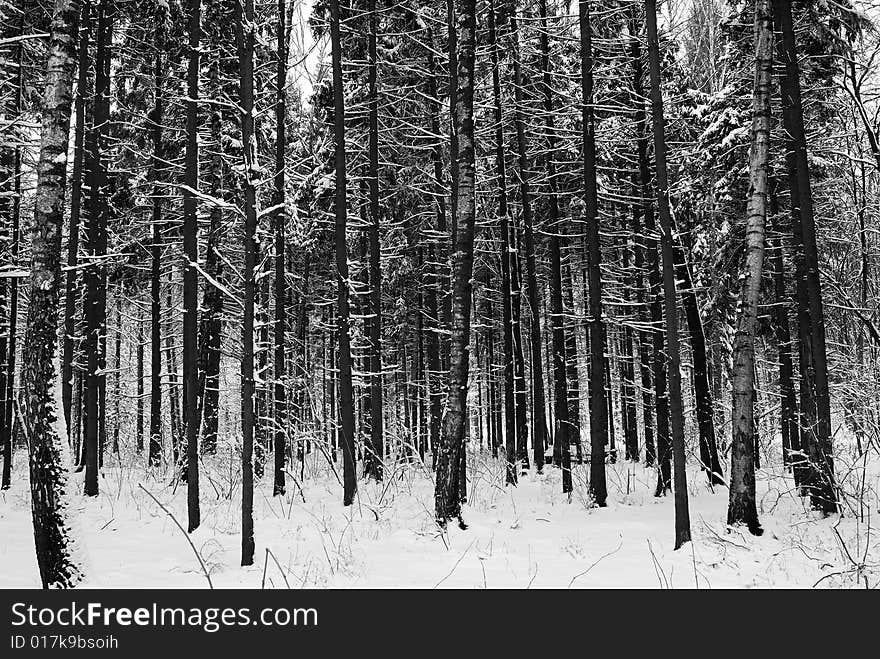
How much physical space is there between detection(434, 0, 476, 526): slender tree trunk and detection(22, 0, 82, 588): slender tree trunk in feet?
19.9

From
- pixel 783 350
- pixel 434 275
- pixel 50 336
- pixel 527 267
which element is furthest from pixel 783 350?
pixel 50 336

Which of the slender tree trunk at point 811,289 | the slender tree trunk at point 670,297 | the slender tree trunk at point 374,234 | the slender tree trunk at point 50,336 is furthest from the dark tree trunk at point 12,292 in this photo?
the slender tree trunk at point 811,289

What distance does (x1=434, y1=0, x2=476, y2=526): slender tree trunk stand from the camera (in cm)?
1078

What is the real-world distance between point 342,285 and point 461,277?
344cm

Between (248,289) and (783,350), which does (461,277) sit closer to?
(248,289)

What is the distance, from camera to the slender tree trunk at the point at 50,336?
21.0 feet

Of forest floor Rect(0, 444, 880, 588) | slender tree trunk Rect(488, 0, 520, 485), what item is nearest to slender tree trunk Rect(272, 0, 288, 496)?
forest floor Rect(0, 444, 880, 588)

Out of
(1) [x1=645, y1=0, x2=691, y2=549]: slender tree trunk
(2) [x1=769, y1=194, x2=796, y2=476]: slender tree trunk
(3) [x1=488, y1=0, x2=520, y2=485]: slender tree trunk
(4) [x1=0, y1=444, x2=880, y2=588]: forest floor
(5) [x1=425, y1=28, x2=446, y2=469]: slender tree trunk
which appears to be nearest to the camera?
(4) [x1=0, y1=444, x2=880, y2=588]: forest floor

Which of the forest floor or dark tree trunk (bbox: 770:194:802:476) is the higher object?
dark tree trunk (bbox: 770:194:802:476)

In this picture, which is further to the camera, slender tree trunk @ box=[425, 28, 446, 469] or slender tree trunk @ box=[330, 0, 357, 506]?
slender tree trunk @ box=[425, 28, 446, 469]

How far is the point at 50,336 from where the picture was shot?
6.87m

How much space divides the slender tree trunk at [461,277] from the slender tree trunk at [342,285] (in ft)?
8.50

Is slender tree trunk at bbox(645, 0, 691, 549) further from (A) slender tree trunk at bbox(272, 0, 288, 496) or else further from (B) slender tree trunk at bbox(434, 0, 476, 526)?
(A) slender tree trunk at bbox(272, 0, 288, 496)
